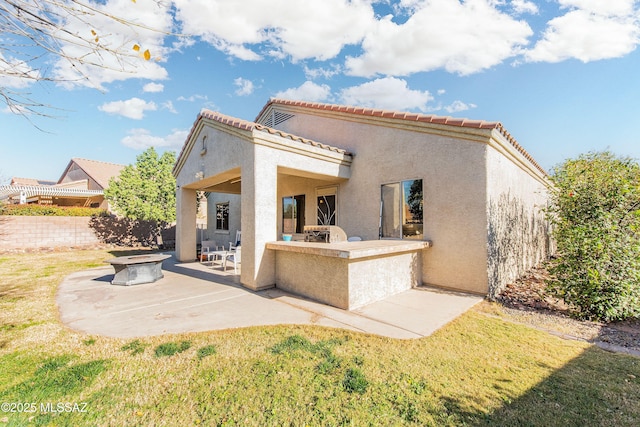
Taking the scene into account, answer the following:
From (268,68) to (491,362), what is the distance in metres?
17.1

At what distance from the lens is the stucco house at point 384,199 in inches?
302

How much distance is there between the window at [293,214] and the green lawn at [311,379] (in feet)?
27.9

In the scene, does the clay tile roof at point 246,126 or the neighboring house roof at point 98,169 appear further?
the neighboring house roof at point 98,169

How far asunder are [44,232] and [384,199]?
22135 mm

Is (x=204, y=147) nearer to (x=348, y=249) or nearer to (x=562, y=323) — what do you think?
(x=348, y=249)

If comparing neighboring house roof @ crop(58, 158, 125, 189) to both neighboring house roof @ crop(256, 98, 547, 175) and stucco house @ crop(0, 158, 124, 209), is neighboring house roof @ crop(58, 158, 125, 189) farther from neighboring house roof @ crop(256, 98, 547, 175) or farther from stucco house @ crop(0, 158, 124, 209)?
neighboring house roof @ crop(256, 98, 547, 175)

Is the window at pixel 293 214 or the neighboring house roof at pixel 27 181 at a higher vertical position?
the neighboring house roof at pixel 27 181

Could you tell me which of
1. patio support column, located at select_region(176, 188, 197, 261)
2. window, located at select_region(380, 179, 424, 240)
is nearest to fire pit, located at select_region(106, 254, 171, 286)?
patio support column, located at select_region(176, 188, 197, 261)

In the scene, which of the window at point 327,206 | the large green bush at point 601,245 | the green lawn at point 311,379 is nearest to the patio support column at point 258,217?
the green lawn at point 311,379

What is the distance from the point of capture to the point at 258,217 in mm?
8195

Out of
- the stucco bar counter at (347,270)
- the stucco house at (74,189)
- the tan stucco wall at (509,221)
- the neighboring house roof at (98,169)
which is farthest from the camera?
the neighboring house roof at (98,169)

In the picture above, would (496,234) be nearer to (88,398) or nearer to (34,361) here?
(88,398)

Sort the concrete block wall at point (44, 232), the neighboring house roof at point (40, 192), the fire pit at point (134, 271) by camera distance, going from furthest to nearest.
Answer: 1. the neighboring house roof at point (40, 192)
2. the concrete block wall at point (44, 232)
3. the fire pit at point (134, 271)

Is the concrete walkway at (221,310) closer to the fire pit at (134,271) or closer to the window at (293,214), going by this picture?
the fire pit at (134,271)
